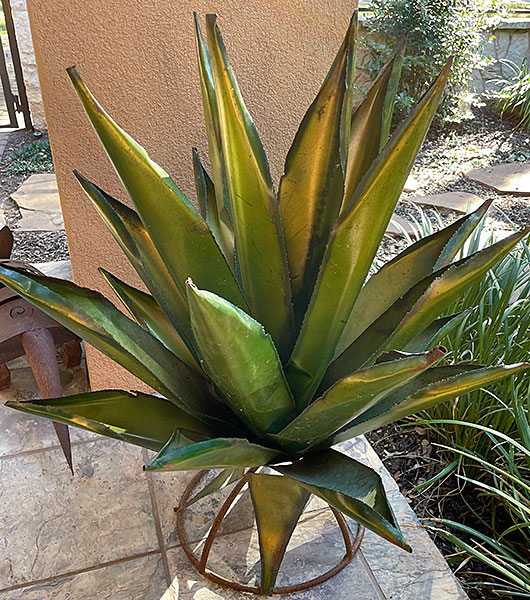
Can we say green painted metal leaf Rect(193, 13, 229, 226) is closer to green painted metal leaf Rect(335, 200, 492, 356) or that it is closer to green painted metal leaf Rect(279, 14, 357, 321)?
green painted metal leaf Rect(279, 14, 357, 321)

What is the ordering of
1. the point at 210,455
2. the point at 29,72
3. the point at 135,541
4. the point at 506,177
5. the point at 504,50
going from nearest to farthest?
the point at 210,455 < the point at 135,541 < the point at 506,177 < the point at 29,72 < the point at 504,50

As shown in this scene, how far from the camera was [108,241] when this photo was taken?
158 centimetres

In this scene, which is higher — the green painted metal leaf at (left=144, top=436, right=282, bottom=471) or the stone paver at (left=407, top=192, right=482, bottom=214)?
the green painted metal leaf at (left=144, top=436, right=282, bottom=471)

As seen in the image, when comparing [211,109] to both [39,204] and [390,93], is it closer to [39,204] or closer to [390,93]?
[390,93]

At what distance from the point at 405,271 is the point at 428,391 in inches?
7.7

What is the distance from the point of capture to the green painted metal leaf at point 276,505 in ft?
3.05

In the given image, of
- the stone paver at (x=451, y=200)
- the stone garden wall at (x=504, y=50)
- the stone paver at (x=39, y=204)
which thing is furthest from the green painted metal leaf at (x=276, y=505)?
the stone garden wall at (x=504, y=50)

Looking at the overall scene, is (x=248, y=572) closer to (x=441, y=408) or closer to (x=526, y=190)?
(x=441, y=408)

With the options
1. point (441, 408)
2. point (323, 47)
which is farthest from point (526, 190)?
point (323, 47)

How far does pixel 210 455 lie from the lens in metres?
0.74

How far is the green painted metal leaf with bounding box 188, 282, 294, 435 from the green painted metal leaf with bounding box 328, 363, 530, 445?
0.37ft

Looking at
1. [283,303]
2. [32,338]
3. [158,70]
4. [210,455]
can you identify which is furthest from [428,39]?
[210,455]

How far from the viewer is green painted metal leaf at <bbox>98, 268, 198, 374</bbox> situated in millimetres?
1011

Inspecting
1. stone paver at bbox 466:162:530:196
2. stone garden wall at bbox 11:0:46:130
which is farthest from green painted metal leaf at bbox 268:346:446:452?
stone garden wall at bbox 11:0:46:130
